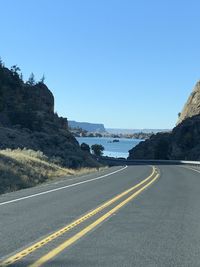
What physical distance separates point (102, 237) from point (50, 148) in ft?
178

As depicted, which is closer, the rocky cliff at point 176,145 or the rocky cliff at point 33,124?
the rocky cliff at point 33,124

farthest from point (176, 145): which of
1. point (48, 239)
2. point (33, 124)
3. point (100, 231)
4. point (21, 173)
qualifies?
point (48, 239)

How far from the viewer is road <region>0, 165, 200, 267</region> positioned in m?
7.87

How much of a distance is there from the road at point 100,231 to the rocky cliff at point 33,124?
31374mm

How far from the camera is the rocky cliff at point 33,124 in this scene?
5741 centimetres

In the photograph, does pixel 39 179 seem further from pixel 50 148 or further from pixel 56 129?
pixel 56 129

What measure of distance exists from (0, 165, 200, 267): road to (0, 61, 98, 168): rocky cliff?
3137 cm

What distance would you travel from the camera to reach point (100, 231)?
10359 millimetres

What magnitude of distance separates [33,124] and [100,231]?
225 ft

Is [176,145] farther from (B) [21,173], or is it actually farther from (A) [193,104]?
(B) [21,173]

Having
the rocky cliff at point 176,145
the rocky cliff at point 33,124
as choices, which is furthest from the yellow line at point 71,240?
the rocky cliff at point 176,145

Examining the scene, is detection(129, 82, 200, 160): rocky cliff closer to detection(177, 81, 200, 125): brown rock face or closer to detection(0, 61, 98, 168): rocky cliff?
detection(177, 81, 200, 125): brown rock face

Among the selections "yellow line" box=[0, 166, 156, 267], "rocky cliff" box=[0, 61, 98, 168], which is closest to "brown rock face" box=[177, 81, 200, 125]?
"rocky cliff" box=[0, 61, 98, 168]

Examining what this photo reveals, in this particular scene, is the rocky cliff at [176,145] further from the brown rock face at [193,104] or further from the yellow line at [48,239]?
the yellow line at [48,239]
